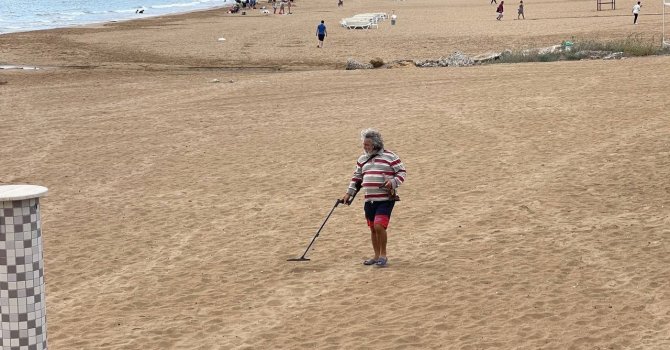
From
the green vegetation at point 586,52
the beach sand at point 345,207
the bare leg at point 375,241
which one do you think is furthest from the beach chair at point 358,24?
the bare leg at point 375,241

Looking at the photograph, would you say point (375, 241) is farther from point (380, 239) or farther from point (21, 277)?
point (21, 277)

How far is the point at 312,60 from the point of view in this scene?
35.0m

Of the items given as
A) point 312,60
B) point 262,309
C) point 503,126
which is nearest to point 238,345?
point 262,309

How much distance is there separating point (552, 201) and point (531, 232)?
5.34ft

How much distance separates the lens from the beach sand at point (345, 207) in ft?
29.8

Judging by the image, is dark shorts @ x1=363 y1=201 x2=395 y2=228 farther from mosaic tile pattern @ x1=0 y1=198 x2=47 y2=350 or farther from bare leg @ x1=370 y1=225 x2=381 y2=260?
mosaic tile pattern @ x1=0 y1=198 x2=47 y2=350

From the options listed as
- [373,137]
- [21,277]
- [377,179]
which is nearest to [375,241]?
[377,179]

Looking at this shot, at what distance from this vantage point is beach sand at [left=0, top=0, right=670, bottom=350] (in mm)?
9086

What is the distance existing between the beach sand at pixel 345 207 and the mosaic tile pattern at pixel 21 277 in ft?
9.35

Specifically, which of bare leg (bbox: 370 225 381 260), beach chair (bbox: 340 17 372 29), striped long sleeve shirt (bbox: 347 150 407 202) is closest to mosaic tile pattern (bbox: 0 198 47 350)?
striped long sleeve shirt (bbox: 347 150 407 202)

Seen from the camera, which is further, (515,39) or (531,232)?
(515,39)

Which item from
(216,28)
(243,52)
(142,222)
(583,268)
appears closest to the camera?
(583,268)

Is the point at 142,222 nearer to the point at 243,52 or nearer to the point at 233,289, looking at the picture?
the point at 233,289

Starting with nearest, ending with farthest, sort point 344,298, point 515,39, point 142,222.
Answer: point 344,298 → point 142,222 → point 515,39
